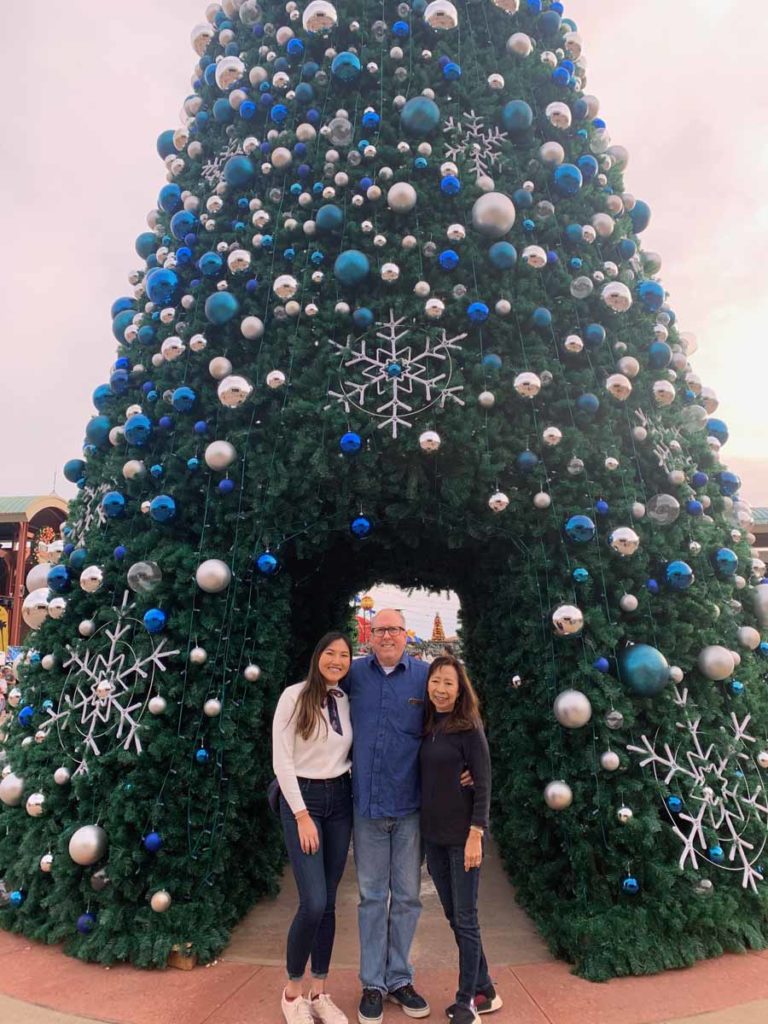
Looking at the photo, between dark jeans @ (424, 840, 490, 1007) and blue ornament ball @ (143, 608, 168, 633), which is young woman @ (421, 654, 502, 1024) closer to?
dark jeans @ (424, 840, 490, 1007)

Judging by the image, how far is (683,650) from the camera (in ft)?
12.3

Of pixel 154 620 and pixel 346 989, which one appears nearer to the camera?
pixel 346 989

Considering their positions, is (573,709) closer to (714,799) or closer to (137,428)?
(714,799)

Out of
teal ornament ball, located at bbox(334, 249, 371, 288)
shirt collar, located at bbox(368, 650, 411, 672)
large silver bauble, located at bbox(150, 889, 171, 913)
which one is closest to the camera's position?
shirt collar, located at bbox(368, 650, 411, 672)

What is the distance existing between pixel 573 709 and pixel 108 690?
263 centimetres

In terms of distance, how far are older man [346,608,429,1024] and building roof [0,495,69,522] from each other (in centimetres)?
2210

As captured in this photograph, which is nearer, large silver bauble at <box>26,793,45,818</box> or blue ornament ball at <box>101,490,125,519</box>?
large silver bauble at <box>26,793,45,818</box>

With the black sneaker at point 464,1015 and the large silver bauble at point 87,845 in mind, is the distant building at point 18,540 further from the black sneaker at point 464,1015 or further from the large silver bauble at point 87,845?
the black sneaker at point 464,1015

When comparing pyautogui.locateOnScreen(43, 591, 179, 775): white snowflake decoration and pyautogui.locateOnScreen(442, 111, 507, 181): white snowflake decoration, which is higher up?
pyautogui.locateOnScreen(442, 111, 507, 181): white snowflake decoration

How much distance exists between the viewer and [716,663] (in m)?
3.70

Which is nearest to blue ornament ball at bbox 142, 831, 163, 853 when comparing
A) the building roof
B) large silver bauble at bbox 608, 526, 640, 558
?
large silver bauble at bbox 608, 526, 640, 558

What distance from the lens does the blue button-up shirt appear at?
2.88 metres

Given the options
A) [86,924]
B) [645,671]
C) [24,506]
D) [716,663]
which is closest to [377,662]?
[645,671]

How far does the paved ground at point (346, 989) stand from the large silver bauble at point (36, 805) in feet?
2.30
